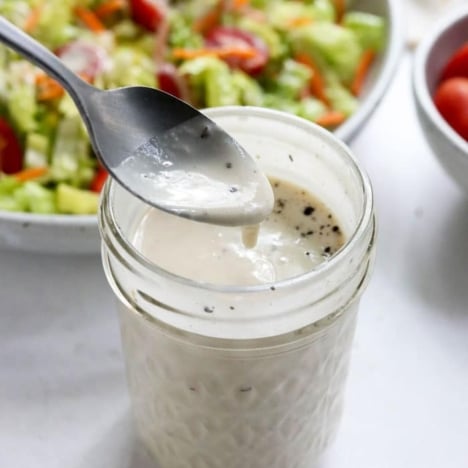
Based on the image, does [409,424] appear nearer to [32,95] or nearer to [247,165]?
[247,165]

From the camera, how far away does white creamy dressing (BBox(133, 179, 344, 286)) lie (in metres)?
0.70

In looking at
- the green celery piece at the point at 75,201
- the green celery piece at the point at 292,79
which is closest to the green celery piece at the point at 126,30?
the green celery piece at the point at 292,79

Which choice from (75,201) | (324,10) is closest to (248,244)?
(75,201)

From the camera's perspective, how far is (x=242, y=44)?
1.27m

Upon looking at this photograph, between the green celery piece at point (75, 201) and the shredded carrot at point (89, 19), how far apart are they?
0.33m

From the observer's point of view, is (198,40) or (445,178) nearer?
(445,178)

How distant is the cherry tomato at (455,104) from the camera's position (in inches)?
41.0

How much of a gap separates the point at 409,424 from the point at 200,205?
36 centimetres

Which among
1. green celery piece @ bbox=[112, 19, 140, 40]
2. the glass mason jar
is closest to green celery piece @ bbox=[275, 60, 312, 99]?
green celery piece @ bbox=[112, 19, 140, 40]

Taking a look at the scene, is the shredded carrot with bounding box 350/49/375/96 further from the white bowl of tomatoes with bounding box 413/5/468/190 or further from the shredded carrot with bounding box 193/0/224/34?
the shredded carrot with bounding box 193/0/224/34

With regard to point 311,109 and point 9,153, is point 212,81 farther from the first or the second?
point 9,153

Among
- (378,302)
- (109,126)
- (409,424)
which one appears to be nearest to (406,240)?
(378,302)

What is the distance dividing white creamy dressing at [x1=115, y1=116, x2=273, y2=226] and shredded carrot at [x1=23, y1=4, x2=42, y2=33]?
0.65m

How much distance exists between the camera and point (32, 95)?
3.86 feet
